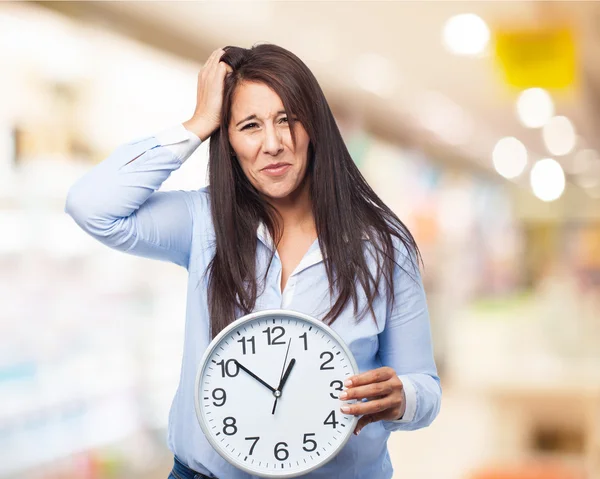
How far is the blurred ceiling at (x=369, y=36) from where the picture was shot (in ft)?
15.0

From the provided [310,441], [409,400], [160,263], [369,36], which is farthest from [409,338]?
[369,36]

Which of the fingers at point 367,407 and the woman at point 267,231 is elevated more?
the woman at point 267,231

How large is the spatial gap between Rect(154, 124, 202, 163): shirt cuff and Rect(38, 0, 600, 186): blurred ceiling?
2761mm

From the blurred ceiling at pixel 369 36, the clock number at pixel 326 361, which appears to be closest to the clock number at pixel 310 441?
the clock number at pixel 326 361

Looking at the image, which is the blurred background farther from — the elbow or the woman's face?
the woman's face

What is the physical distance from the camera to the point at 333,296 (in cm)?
136

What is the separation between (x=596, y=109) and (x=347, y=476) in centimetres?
906

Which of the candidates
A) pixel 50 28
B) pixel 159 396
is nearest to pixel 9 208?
pixel 50 28

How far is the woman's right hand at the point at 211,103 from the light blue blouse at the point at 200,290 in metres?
0.02

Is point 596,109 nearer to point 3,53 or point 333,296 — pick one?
point 3,53

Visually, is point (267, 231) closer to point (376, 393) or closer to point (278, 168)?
point (278, 168)

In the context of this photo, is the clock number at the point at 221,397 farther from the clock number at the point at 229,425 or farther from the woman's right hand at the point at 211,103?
the woman's right hand at the point at 211,103

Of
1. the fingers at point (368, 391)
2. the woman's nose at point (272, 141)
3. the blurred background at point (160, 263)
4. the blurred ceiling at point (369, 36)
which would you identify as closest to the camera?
the fingers at point (368, 391)

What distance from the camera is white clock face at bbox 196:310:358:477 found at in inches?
50.2
